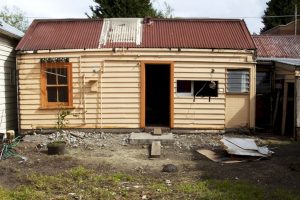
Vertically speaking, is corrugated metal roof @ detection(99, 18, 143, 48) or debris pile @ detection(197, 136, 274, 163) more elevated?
corrugated metal roof @ detection(99, 18, 143, 48)

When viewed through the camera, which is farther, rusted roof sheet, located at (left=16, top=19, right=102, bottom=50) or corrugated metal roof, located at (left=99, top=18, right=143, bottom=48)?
corrugated metal roof, located at (left=99, top=18, right=143, bottom=48)

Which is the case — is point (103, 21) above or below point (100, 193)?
above

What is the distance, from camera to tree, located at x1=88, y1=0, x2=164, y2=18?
25.2 meters

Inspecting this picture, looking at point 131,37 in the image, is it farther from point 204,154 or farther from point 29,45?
point 204,154

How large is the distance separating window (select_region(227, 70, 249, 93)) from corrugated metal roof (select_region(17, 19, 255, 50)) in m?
0.87

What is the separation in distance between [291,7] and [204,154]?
3167cm

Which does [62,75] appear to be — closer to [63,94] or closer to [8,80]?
[63,94]

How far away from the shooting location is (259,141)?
39.5ft

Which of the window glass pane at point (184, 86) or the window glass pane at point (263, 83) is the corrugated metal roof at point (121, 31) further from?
the window glass pane at point (263, 83)

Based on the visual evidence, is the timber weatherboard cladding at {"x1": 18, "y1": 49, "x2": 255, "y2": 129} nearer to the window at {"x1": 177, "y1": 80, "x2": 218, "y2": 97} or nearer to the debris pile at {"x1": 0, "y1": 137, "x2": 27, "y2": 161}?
the window at {"x1": 177, "y1": 80, "x2": 218, "y2": 97}

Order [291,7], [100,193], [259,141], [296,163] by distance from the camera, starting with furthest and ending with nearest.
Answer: [291,7]
[259,141]
[296,163]
[100,193]

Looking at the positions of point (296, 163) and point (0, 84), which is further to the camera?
point (0, 84)

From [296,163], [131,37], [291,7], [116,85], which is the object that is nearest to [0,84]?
[116,85]

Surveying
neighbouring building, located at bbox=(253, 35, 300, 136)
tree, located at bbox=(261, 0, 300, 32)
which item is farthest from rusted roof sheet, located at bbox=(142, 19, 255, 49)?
tree, located at bbox=(261, 0, 300, 32)
